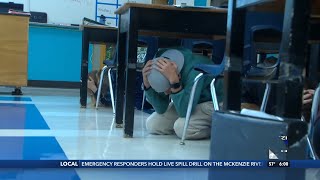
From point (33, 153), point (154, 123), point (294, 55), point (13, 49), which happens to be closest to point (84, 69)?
point (13, 49)

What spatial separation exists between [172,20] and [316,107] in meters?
1.05

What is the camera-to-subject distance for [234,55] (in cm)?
122

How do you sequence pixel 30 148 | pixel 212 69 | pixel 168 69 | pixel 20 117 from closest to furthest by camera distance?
pixel 30 148 → pixel 212 69 → pixel 168 69 → pixel 20 117

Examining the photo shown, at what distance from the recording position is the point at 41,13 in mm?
6188

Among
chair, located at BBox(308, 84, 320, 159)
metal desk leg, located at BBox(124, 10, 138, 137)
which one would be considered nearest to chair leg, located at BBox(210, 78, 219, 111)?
metal desk leg, located at BBox(124, 10, 138, 137)

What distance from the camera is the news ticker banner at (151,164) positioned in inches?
30.0

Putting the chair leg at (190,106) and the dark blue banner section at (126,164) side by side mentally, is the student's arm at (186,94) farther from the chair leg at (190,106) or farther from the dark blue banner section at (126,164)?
the dark blue banner section at (126,164)

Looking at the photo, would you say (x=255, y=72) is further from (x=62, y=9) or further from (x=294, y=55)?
(x=62, y=9)

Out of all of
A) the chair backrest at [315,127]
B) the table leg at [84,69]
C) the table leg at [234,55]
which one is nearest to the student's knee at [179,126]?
the chair backrest at [315,127]

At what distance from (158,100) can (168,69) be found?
0.30 meters

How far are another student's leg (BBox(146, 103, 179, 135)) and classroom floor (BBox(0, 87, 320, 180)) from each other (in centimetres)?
6

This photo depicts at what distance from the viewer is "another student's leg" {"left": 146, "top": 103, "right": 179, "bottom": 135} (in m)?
2.44

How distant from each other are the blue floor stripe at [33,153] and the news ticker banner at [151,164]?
0.08 ft

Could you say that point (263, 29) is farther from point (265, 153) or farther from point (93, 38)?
point (93, 38)
